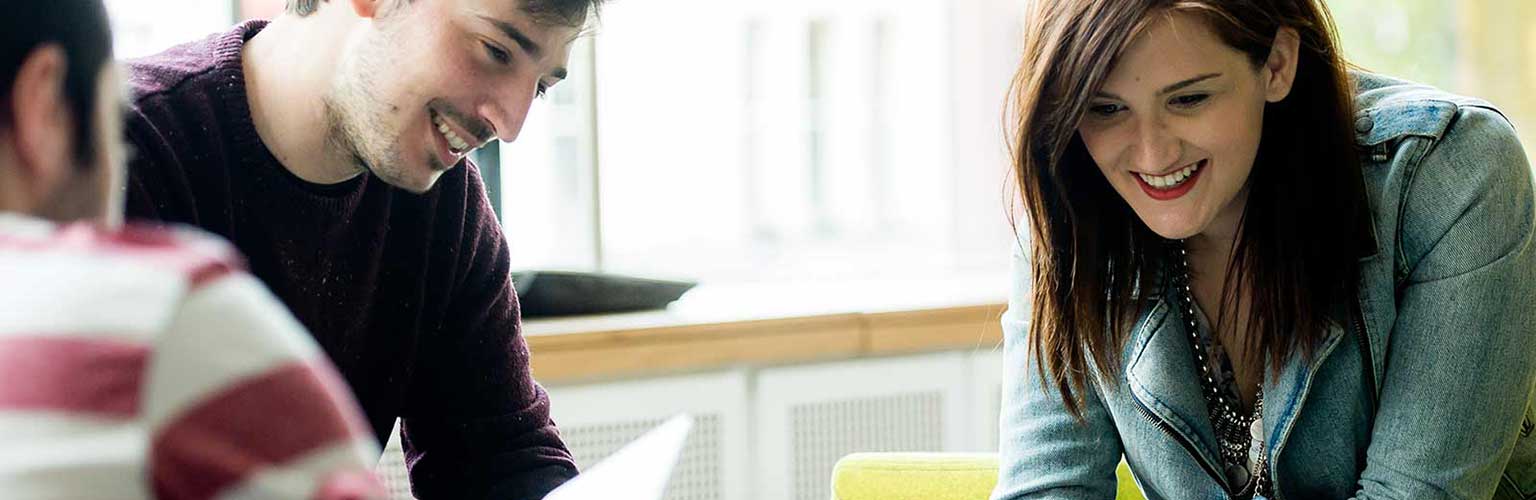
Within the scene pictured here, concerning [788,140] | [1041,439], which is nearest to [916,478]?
[1041,439]

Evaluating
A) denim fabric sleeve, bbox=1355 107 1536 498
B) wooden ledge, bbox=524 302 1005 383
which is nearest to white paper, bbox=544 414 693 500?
denim fabric sleeve, bbox=1355 107 1536 498

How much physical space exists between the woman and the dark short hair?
931mm

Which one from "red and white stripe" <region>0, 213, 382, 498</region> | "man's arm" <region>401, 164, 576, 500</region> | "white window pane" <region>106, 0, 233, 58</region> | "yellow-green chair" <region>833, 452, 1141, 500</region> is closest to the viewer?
"red and white stripe" <region>0, 213, 382, 498</region>

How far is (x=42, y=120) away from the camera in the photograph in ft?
2.08

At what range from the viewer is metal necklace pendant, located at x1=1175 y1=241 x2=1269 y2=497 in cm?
160

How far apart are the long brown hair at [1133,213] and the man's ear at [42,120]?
0.95 meters

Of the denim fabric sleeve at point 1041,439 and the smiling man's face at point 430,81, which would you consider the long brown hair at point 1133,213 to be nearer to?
the denim fabric sleeve at point 1041,439

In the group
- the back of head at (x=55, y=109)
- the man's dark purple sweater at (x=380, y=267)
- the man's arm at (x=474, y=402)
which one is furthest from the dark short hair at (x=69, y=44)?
the man's arm at (x=474, y=402)

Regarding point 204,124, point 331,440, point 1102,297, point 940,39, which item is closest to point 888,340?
point 940,39

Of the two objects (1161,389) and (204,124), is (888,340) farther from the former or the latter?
(204,124)

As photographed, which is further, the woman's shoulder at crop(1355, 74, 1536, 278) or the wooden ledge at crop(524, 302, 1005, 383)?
the wooden ledge at crop(524, 302, 1005, 383)

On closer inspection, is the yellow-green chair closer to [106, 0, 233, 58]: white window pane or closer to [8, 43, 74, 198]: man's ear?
[8, 43, 74, 198]: man's ear

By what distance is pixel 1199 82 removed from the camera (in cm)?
139

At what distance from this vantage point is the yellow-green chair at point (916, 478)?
5.74ft
